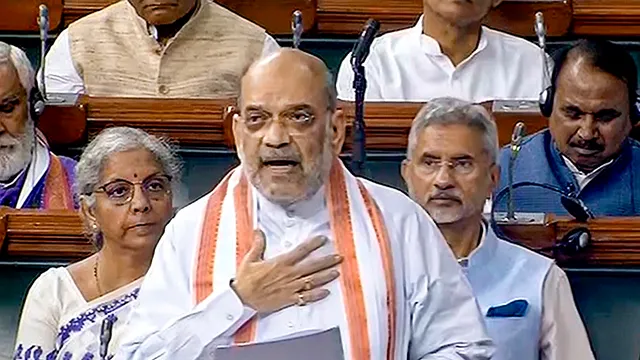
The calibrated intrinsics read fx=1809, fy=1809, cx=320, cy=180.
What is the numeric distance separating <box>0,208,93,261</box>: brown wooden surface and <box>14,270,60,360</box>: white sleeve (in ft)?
0.66

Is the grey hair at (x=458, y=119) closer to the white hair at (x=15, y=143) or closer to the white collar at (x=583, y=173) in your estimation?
the white collar at (x=583, y=173)

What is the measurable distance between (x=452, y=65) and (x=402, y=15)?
0.39m

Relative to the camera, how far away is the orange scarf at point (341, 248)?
234 centimetres

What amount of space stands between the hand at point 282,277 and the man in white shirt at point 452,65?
123cm

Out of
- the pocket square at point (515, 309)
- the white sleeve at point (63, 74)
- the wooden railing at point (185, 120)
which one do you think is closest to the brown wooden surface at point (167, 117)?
the wooden railing at point (185, 120)

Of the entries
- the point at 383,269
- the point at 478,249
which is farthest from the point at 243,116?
the point at 478,249

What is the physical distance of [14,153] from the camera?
329 centimetres

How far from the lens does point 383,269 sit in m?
2.35

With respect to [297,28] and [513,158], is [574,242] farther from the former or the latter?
[297,28]

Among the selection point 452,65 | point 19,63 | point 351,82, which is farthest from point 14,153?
point 452,65

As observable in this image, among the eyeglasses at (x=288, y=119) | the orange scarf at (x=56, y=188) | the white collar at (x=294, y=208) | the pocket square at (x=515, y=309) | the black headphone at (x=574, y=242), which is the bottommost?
the pocket square at (x=515, y=309)

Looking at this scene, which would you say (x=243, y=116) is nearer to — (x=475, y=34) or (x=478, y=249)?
(x=478, y=249)

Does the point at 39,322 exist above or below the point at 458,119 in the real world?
below

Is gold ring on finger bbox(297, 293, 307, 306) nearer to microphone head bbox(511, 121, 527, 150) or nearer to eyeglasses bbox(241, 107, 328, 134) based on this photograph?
eyeglasses bbox(241, 107, 328, 134)
